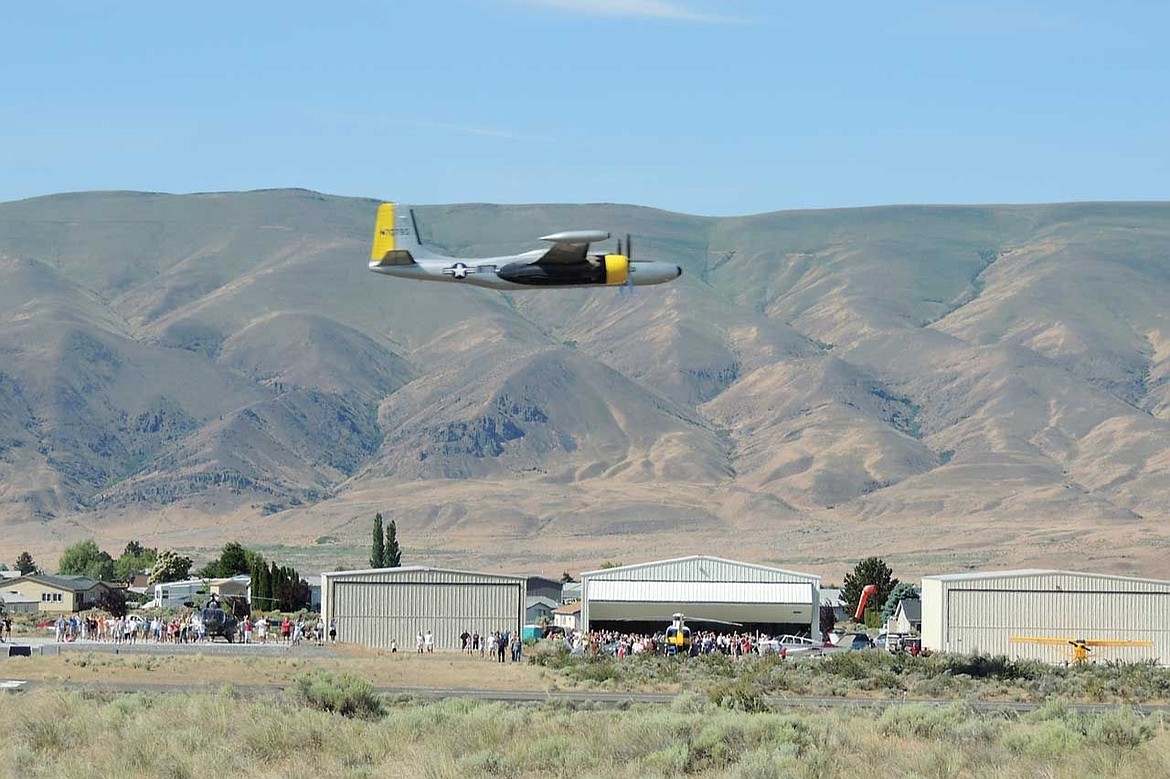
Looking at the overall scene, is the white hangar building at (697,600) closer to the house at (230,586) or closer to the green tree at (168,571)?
the house at (230,586)

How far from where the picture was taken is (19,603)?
108 m

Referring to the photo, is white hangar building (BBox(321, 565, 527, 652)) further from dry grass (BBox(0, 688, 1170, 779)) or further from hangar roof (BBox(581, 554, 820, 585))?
dry grass (BBox(0, 688, 1170, 779))

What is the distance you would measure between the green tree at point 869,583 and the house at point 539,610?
1568 centimetres

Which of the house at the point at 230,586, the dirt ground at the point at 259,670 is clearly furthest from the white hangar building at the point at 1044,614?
the house at the point at 230,586

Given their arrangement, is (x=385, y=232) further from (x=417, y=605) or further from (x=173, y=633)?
(x=417, y=605)

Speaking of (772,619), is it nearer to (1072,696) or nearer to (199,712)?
(1072,696)

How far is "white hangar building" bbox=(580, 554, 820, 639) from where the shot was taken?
3145 inches

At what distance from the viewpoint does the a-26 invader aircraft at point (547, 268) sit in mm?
41969

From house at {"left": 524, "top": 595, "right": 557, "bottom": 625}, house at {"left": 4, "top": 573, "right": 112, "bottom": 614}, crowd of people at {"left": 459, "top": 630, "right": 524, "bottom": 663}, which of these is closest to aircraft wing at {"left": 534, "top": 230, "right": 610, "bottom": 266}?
crowd of people at {"left": 459, "top": 630, "right": 524, "bottom": 663}

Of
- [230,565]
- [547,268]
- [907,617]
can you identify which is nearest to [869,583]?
[907,617]

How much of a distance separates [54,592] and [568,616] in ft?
117

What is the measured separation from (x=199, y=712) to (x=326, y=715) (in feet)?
6.75

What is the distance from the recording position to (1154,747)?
27.0 m

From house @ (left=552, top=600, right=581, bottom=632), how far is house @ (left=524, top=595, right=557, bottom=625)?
1.50ft
